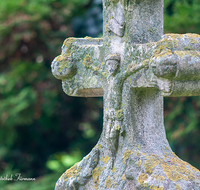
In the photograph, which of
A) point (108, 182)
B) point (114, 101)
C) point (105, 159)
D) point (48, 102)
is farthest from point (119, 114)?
point (48, 102)

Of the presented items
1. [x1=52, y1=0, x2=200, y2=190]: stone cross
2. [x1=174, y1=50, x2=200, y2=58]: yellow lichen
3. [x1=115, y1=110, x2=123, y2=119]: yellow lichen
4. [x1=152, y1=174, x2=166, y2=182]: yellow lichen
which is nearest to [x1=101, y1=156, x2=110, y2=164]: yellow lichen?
[x1=52, y1=0, x2=200, y2=190]: stone cross

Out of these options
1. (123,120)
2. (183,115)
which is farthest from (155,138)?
(183,115)

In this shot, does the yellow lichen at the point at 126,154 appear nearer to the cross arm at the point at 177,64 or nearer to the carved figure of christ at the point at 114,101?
the carved figure of christ at the point at 114,101

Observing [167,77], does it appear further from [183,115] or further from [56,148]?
[56,148]

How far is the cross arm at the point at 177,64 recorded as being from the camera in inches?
73.5

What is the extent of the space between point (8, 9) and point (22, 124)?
1734 mm

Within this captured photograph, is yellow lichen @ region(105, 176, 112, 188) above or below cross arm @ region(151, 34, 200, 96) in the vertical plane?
below

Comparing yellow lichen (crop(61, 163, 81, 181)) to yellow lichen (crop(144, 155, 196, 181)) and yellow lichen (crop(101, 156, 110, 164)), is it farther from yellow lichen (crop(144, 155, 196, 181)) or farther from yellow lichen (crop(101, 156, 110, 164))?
yellow lichen (crop(144, 155, 196, 181))

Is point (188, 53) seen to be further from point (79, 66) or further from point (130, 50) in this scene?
point (79, 66)

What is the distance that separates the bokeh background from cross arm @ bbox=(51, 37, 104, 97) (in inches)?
101

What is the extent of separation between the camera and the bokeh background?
4.94m

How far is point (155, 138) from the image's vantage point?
2.22 metres

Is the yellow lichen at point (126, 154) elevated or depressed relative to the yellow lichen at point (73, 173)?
elevated

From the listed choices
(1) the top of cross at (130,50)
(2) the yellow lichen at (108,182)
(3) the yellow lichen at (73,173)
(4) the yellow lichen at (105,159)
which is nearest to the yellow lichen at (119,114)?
(1) the top of cross at (130,50)
